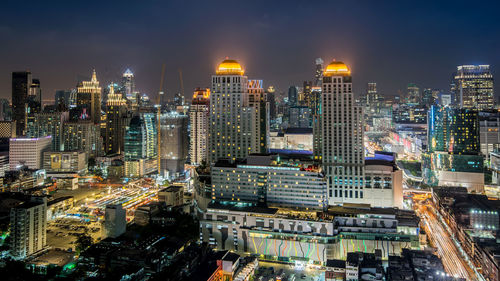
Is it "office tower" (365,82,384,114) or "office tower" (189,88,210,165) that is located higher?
"office tower" (365,82,384,114)

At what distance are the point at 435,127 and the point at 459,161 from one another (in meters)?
8.55

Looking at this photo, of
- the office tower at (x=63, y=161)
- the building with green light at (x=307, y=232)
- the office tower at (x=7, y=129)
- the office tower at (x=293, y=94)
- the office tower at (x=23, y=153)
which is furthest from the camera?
the office tower at (x=293, y=94)

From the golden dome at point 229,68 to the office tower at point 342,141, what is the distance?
9.42 meters

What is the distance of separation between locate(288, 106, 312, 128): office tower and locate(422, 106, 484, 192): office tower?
32.5 meters

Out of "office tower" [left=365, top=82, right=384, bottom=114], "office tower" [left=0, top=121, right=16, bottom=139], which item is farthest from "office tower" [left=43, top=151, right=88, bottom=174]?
"office tower" [left=365, top=82, right=384, bottom=114]

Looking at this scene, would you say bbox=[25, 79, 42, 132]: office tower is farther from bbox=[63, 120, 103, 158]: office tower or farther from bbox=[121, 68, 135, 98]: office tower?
bbox=[121, 68, 135, 98]: office tower

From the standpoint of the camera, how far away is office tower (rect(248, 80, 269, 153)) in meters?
40.5

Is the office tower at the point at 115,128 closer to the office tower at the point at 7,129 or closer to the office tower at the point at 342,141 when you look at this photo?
the office tower at the point at 7,129

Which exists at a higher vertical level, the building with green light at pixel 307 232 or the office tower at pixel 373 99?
the office tower at pixel 373 99

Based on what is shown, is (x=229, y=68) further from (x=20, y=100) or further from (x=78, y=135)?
(x=20, y=100)

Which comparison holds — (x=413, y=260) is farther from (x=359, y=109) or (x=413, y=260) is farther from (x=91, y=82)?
(x=91, y=82)

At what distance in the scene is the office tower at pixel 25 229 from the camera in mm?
28000

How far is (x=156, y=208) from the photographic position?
3634 centimetres

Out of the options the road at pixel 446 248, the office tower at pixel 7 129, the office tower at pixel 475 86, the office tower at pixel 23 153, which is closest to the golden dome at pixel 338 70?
the road at pixel 446 248
